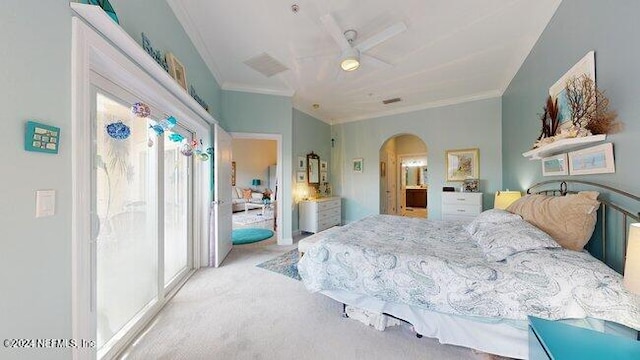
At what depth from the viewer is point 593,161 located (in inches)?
60.9

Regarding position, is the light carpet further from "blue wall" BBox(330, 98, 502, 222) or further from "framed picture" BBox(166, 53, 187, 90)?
"blue wall" BBox(330, 98, 502, 222)

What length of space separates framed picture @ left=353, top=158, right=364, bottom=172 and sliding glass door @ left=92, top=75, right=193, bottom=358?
4156 millimetres

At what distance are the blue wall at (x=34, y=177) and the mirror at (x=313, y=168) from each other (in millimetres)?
4234

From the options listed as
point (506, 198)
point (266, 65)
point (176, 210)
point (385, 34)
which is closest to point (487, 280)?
point (506, 198)

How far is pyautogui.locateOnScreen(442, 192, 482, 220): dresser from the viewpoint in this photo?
155 inches

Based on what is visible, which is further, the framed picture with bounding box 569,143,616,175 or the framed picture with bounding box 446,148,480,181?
the framed picture with bounding box 446,148,480,181

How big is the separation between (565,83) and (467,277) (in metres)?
1.84

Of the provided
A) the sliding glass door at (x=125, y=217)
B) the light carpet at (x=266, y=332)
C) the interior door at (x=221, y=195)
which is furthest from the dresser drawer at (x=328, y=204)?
the sliding glass door at (x=125, y=217)

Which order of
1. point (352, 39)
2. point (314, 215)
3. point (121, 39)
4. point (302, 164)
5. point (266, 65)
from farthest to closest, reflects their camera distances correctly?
point (302, 164) → point (314, 215) → point (266, 65) → point (352, 39) → point (121, 39)

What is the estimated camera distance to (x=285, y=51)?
2939 millimetres

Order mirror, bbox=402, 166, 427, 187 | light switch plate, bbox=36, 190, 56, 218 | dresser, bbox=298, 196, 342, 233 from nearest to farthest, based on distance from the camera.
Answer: light switch plate, bbox=36, 190, 56, 218 → dresser, bbox=298, 196, 342, 233 → mirror, bbox=402, 166, 427, 187

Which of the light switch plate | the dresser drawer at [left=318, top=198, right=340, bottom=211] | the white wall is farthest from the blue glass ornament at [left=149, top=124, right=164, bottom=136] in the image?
the white wall

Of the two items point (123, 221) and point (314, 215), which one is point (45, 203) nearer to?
point (123, 221)

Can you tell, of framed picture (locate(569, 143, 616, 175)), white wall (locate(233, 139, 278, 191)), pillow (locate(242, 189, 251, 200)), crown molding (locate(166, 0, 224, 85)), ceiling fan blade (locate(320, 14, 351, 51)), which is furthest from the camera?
white wall (locate(233, 139, 278, 191))
